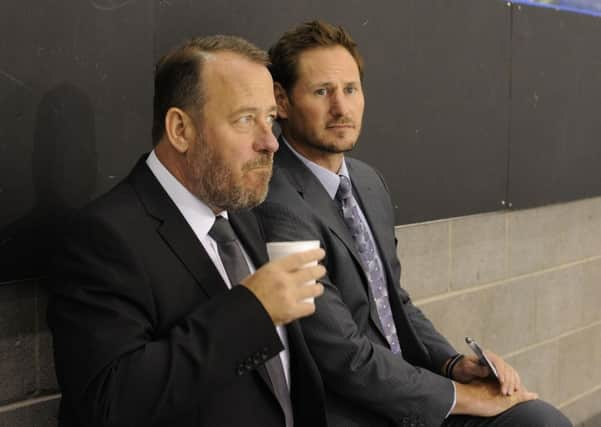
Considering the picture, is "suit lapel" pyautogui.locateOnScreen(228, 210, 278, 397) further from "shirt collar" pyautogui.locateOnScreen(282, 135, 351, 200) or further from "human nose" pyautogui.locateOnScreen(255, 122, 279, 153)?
"shirt collar" pyautogui.locateOnScreen(282, 135, 351, 200)

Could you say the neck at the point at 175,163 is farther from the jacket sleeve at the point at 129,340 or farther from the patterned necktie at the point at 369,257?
the patterned necktie at the point at 369,257

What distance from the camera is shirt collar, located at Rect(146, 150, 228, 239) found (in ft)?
5.52

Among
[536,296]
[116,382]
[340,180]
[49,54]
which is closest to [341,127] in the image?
[340,180]

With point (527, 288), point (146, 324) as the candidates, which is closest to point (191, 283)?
point (146, 324)

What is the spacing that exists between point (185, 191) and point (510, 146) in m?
2.19

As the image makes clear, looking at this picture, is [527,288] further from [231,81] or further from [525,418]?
[231,81]

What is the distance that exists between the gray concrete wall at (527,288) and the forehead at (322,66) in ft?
3.43

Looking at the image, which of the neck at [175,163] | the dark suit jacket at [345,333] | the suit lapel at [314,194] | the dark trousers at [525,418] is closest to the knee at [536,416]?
the dark trousers at [525,418]

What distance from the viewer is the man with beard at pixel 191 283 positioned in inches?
57.3

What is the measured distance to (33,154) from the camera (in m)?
1.84

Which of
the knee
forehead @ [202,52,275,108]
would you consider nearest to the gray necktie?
forehead @ [202,52,275,108]

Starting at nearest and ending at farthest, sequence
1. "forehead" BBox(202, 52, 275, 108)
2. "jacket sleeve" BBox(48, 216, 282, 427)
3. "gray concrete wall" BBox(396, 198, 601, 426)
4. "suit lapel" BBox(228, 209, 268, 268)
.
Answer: "jacket sleeve" BBox(48, 216, 282, 427), "forehead" BBox(202, 52, 275, 108), "suit lapel" BBox(228, 209, 268, 268), "gray concrete wall" BBox(396, 198, 601, 426)

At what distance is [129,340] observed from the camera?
4.79 feet

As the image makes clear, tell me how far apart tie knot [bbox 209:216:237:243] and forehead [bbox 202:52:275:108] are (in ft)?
0.81
